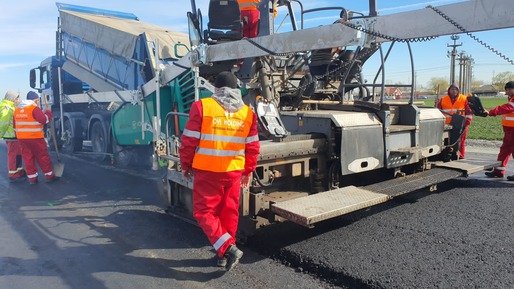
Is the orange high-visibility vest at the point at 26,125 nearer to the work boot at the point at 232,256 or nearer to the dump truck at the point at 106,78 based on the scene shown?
the dump truck at the point at 106,78

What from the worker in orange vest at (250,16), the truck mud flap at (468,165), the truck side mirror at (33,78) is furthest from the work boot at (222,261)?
the truck side mirror at (33,78)

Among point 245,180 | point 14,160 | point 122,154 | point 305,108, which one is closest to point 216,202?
point 245,180

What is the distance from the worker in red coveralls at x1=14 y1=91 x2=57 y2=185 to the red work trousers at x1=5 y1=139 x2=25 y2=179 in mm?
425

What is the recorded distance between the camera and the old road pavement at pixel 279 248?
3.27 metres

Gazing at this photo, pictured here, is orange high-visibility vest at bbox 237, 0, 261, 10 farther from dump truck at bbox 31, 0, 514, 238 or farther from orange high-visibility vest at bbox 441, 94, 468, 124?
orange high-visibility vest at bbox 441, 94, 468, 124

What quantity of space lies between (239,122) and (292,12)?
3.31 meters

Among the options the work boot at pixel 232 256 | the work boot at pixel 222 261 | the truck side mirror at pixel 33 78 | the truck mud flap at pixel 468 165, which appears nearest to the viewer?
the work boot at pixel 232 256

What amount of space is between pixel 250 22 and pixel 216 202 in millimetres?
3116

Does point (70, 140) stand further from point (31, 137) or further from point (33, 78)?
point (31, 137)

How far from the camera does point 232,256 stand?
3400 mm

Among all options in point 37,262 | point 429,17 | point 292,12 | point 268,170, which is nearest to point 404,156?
point 268,170

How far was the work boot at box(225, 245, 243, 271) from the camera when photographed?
3.39 m

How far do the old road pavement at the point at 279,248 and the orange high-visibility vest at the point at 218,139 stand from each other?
0.91 meters

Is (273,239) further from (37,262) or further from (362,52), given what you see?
(362,52)
